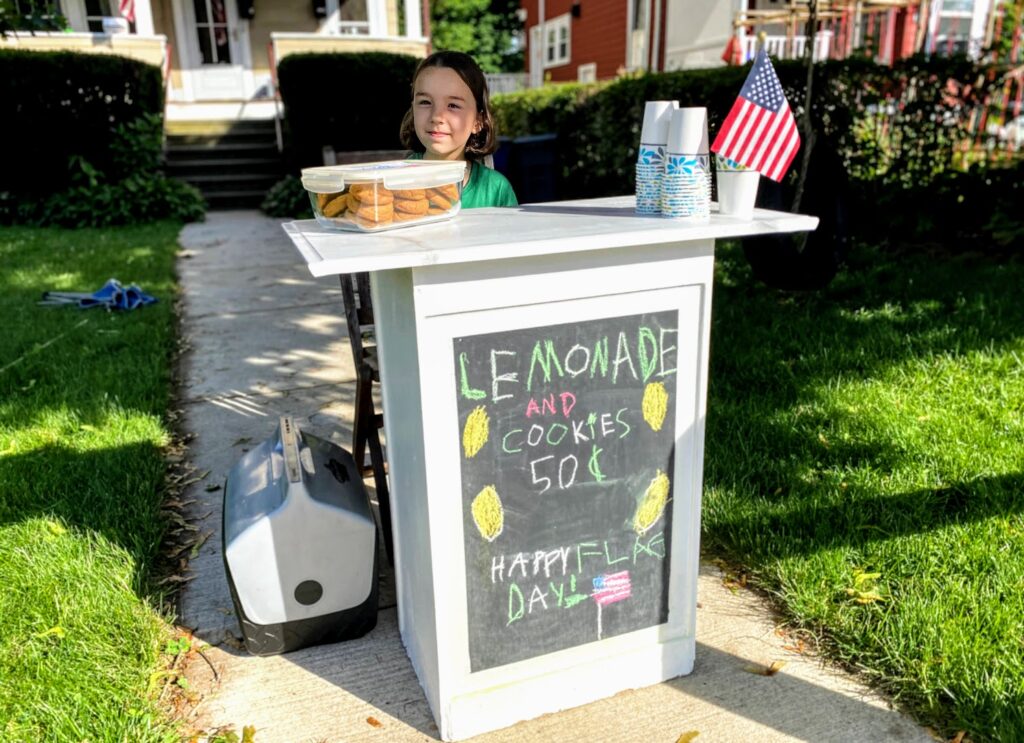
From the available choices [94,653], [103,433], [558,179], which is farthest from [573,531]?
[558,179]

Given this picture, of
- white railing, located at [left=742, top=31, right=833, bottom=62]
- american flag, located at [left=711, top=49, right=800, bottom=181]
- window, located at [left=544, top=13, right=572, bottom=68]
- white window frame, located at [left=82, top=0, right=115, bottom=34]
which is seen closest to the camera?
american flag, located at [left=711, top=49, right=800, bottom=181]

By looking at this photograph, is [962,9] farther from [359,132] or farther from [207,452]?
[207,452]

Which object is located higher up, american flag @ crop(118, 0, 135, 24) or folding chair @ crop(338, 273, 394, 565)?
american flag @ crop(118, 0, 135, 24)

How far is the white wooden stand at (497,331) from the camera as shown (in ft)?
5.85

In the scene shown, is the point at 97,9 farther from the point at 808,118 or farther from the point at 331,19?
the point at 808,118

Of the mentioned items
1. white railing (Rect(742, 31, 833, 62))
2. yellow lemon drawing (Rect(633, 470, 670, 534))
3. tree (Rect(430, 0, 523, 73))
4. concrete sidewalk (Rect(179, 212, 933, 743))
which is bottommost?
concrete sidewalk (Rect(179, 212, 933, 743))

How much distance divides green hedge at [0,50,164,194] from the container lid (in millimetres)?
10683

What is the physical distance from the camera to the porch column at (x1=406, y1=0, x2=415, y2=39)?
15.7 metres

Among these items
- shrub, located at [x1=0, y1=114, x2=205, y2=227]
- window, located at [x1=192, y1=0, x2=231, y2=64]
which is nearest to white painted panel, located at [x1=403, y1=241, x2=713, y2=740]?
shrub, located at [x1=0, y1=114, x2=205, y2=227]

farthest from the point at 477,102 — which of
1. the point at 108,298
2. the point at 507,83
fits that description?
the point at 507,83

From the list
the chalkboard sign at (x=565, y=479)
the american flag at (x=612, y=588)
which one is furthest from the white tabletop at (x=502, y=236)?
the american flag at (x=612, y=588)

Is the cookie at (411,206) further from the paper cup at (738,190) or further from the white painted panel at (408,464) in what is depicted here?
the paper cup at (738,190)

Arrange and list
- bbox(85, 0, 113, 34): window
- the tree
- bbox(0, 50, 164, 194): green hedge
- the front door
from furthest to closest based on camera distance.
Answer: the tree
the front door
bbox(85, 0, 113, 34): window
bbox(0, 50, 164, 194): green hedge

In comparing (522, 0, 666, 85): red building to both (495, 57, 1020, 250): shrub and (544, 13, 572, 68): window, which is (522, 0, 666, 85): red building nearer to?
(544, 13, 572, 68): window
